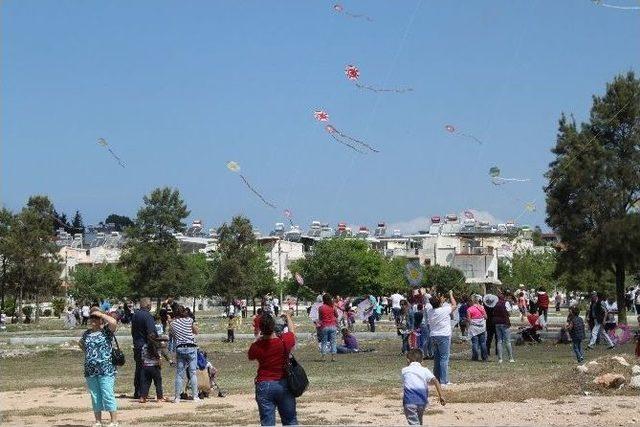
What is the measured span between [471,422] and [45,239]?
59385 millimetres

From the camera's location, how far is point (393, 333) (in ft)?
136

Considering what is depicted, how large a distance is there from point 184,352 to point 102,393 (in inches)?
146

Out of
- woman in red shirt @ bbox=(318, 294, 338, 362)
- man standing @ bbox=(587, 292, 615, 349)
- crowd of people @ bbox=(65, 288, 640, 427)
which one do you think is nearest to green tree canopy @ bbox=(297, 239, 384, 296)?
crowd of people @ bbox=(65, 288, 640, 427)

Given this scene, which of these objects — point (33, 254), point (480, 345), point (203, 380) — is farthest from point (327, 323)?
point (33, 254)

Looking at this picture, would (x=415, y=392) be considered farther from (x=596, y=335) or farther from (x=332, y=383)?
(x=596, y=335)

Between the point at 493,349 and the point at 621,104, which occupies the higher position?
the point at 621,104

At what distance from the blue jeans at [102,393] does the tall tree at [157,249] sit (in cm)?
6482

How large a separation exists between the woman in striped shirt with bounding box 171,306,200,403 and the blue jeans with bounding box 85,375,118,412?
3540 millimetres

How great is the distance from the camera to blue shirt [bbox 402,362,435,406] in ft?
39.3

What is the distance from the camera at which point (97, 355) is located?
556 inches

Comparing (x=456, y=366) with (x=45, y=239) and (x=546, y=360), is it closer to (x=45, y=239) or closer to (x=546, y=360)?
(x=546, y=360)

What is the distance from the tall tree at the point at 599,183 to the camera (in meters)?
41.7

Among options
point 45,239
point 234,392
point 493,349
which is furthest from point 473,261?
point 234,392

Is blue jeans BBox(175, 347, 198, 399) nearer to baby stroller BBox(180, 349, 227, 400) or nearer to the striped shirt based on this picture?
the striped shirt
